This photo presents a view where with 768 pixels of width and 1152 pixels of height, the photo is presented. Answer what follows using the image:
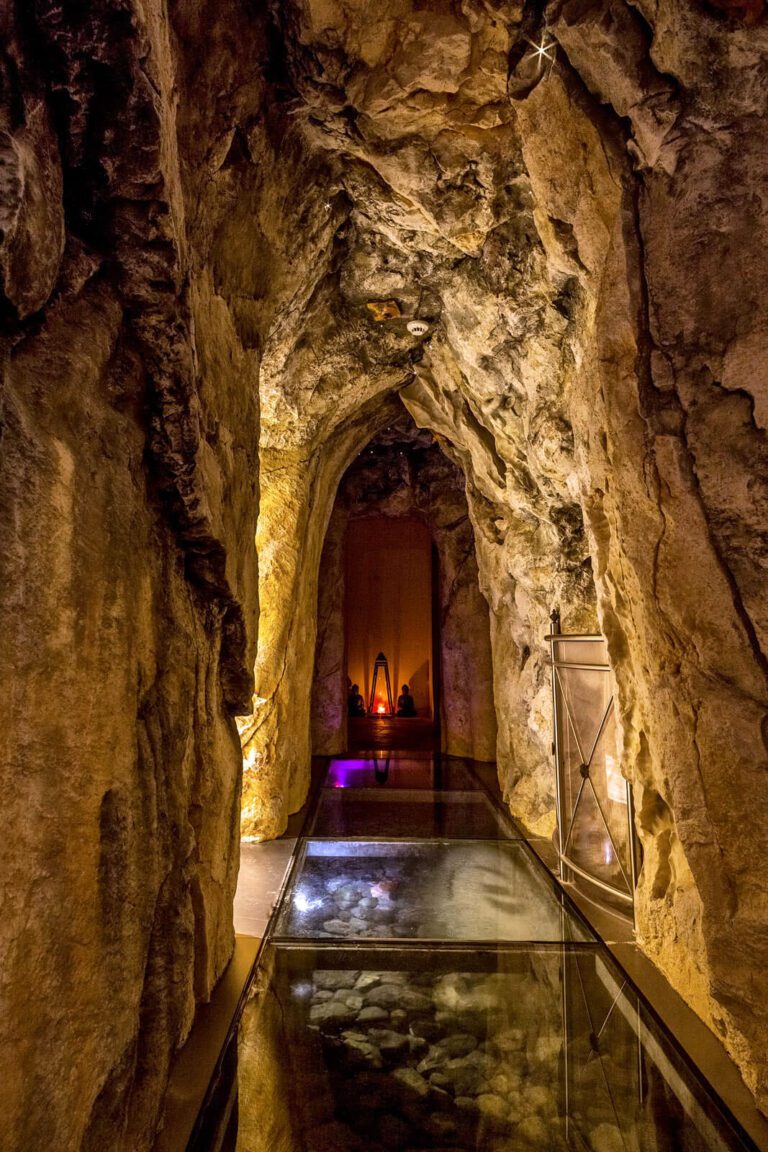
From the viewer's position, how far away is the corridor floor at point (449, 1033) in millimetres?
2572

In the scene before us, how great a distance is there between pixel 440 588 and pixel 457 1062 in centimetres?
975

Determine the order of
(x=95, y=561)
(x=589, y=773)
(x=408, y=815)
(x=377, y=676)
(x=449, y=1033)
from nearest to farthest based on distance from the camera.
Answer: (x=95, y=561) → (x=449, y=1033) → (x=589, y=773) → (x=408, y=815) → (x=377, y=676)

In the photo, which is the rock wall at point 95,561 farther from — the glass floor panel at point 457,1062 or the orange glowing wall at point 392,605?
the orange glowing wall at point 392,605

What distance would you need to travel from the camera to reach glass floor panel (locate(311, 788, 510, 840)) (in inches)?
256

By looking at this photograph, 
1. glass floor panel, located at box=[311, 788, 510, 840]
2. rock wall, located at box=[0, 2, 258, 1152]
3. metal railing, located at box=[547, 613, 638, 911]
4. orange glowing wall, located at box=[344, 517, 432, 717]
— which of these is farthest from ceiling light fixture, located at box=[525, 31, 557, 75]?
orange glowing wall, located at box=[344, 517, 432, 717]

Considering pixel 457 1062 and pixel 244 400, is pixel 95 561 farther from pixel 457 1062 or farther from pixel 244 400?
pixel 457 1062

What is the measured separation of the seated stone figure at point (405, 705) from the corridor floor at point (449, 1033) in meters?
10.3

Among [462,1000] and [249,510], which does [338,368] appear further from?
[462,1000]

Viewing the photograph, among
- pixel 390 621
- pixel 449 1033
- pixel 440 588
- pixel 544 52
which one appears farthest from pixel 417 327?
pixel 390 621

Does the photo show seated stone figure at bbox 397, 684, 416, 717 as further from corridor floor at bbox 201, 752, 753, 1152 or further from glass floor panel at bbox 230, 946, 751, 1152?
glass floor panel at bbox 230, 946, 751, 1152

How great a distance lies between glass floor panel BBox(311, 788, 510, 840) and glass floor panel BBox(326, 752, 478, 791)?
43 centimetres

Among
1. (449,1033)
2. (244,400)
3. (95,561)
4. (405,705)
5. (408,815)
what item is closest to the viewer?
(95,561)

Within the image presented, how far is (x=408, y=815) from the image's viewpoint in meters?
7.16

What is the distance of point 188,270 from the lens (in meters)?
2.54
